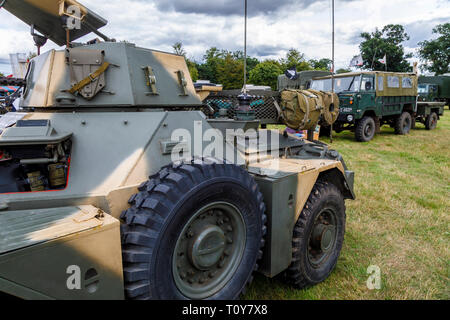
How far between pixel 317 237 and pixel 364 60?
43.3 metres

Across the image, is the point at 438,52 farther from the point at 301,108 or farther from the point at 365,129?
the point at 301,108

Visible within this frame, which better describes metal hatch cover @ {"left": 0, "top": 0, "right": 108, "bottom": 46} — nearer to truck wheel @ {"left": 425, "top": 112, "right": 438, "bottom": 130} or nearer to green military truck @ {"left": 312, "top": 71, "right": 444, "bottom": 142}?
green military truck @ {"left": 312, "top": 71, "right": 444, "bottom": 142}

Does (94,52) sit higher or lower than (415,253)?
higher

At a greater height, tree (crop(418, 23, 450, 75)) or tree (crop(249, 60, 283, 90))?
tree (crop(418, 23, 450, 75))

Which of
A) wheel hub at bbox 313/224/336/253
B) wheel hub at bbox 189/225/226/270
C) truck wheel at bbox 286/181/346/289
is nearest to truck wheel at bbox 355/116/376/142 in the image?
truck wheel at bbox 286/181/346/289

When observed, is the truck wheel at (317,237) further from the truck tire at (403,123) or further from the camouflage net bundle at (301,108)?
the truck tire at (403,123)

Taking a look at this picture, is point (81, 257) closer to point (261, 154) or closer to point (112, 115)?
point (112, 115)


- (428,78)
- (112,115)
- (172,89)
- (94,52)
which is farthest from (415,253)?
(428,78)

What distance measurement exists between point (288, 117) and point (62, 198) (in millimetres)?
2352

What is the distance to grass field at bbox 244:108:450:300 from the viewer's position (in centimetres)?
311

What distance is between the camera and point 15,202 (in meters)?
1.80

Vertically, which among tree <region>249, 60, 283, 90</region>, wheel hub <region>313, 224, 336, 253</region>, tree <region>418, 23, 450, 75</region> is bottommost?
wheel hub <region>313, 224, 336, 253</region>

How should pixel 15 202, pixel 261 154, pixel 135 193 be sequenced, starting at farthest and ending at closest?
pixel 261 154, pixel 135 193, pixel 15 202

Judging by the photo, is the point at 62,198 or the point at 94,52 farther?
the point at 94,52
